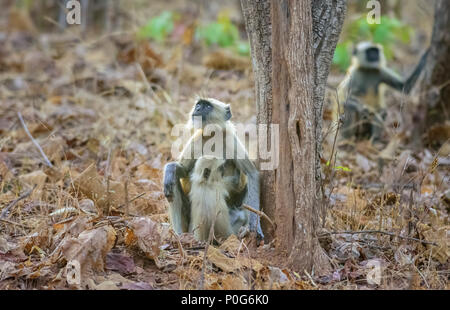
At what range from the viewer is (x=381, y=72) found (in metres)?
9.46

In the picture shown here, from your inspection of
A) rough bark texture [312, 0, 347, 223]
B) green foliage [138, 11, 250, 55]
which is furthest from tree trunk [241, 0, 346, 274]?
green foliage [138, 11, 250, 55]

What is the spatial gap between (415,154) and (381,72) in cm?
282

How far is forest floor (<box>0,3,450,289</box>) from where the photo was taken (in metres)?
3.58

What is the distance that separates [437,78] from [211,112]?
402cm

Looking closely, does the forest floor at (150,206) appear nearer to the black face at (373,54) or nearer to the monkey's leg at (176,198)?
the monkey's leg at (176,198)

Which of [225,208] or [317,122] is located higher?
[317,122]

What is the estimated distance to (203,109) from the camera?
471 centimetres

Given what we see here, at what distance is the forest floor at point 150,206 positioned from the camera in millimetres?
3582

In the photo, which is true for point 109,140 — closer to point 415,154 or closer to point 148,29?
point 415,154

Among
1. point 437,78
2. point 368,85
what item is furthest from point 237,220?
point 368,85

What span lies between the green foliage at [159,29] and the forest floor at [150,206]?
2.17 m

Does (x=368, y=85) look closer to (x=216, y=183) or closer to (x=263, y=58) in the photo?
(x=216, y=183)

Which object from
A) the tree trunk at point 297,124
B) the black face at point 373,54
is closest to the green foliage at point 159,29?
the black face at point 373,54

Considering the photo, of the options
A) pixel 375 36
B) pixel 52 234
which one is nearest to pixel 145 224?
pixel 52 234
